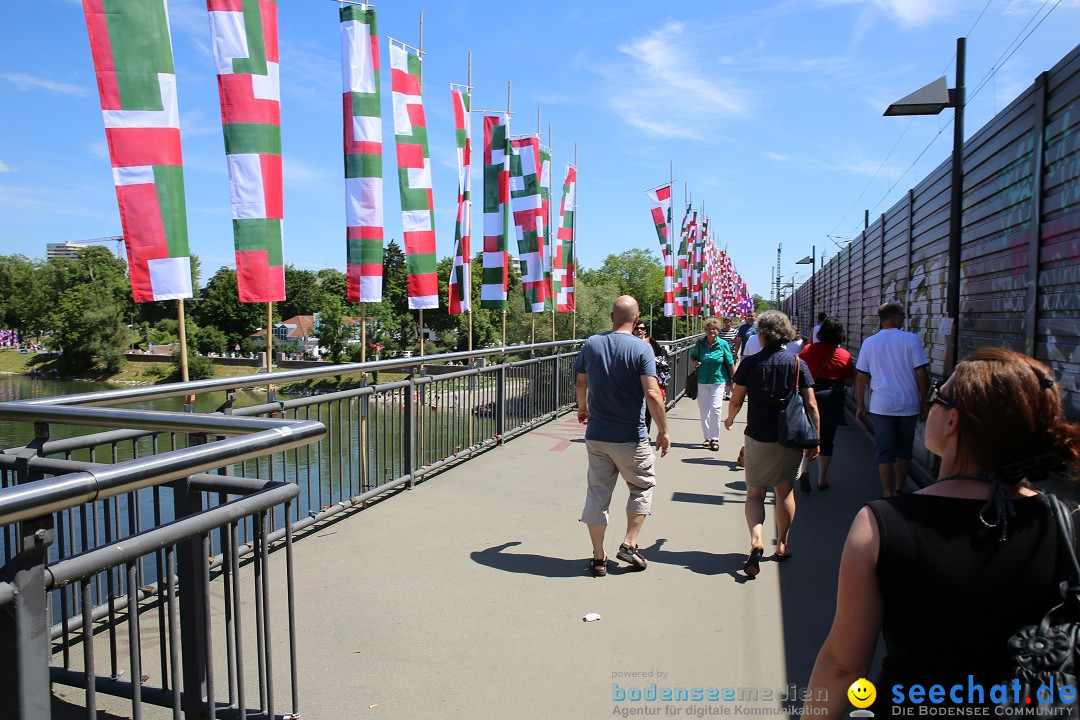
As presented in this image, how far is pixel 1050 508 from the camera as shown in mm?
1690

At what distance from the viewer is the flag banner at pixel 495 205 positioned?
13.3 metres

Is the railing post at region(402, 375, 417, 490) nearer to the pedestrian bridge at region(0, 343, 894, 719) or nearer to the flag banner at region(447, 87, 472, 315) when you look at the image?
the pedestrian bridge at region(0, 343, 894, 719)

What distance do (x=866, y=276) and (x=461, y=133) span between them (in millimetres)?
8336

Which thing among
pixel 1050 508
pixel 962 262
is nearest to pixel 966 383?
pixel 1050 508

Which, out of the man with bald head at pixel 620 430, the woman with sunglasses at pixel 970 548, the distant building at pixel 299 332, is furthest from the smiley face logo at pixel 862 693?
the distant building at pixel 299 332

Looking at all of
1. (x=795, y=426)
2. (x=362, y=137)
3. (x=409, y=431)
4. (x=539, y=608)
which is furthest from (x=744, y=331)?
(x=539, y=608)

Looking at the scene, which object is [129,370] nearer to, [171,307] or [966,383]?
[171,307]

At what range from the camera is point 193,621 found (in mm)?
2264

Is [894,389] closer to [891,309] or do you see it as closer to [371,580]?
[891,309]

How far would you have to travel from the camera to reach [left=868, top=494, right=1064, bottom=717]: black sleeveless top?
1621mm

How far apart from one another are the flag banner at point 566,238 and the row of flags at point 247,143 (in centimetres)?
769

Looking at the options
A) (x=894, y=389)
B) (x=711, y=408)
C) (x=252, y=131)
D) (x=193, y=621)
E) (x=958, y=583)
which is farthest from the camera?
(x=711, y=408)

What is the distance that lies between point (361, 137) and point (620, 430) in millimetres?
5676

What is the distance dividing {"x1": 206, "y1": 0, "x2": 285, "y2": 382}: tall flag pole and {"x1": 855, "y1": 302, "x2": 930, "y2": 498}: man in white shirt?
18.6 ft
